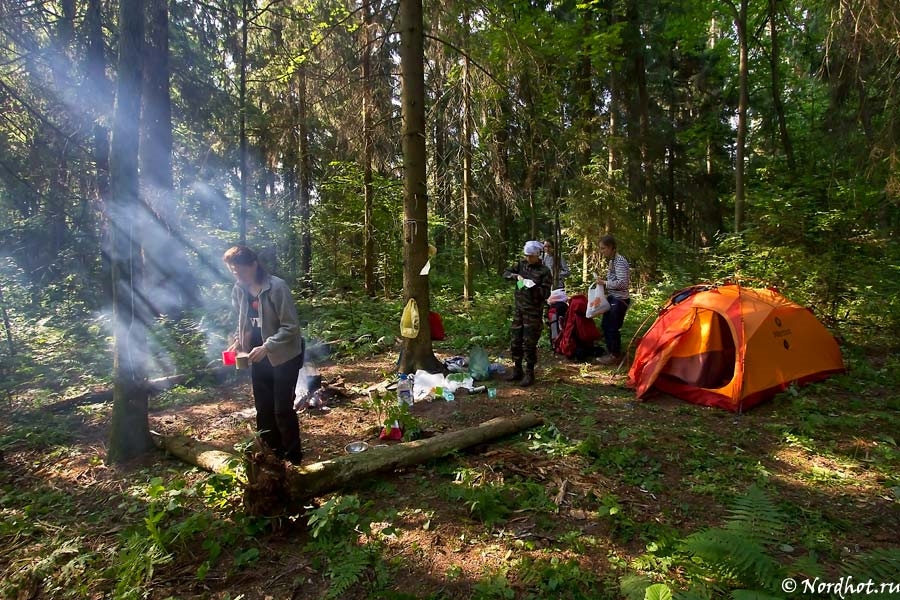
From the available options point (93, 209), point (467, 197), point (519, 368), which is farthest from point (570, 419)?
point (93, 209)

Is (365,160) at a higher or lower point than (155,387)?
higher

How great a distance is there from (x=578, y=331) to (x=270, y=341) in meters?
4.86

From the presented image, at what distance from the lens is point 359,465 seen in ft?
11.7

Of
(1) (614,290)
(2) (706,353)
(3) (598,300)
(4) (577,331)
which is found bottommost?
(2) (706,353)

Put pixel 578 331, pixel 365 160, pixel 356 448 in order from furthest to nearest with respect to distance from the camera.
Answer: pixel 365 160, pixel 578 331, pixel 356 448

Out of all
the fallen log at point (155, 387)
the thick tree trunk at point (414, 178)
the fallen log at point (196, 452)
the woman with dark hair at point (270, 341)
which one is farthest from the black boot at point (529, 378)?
the fallen log at point (155, 387)

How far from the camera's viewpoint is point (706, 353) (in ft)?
17.6

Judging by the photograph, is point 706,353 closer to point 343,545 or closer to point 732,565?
point 732,565

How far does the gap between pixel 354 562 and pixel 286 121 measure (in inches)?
444

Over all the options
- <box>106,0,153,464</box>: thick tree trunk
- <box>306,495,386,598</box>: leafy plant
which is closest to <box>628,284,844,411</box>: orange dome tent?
<box>306,495,386,598</box>: leafy plant

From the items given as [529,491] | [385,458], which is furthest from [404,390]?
[529,491]

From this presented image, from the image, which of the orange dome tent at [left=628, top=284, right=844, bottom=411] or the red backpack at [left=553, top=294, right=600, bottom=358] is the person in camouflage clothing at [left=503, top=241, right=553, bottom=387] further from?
the red backpack at [left=553, top=294, right=600, bottom=358]

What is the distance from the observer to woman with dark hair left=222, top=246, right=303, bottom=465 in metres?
3.59

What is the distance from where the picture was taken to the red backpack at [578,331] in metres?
7.04
